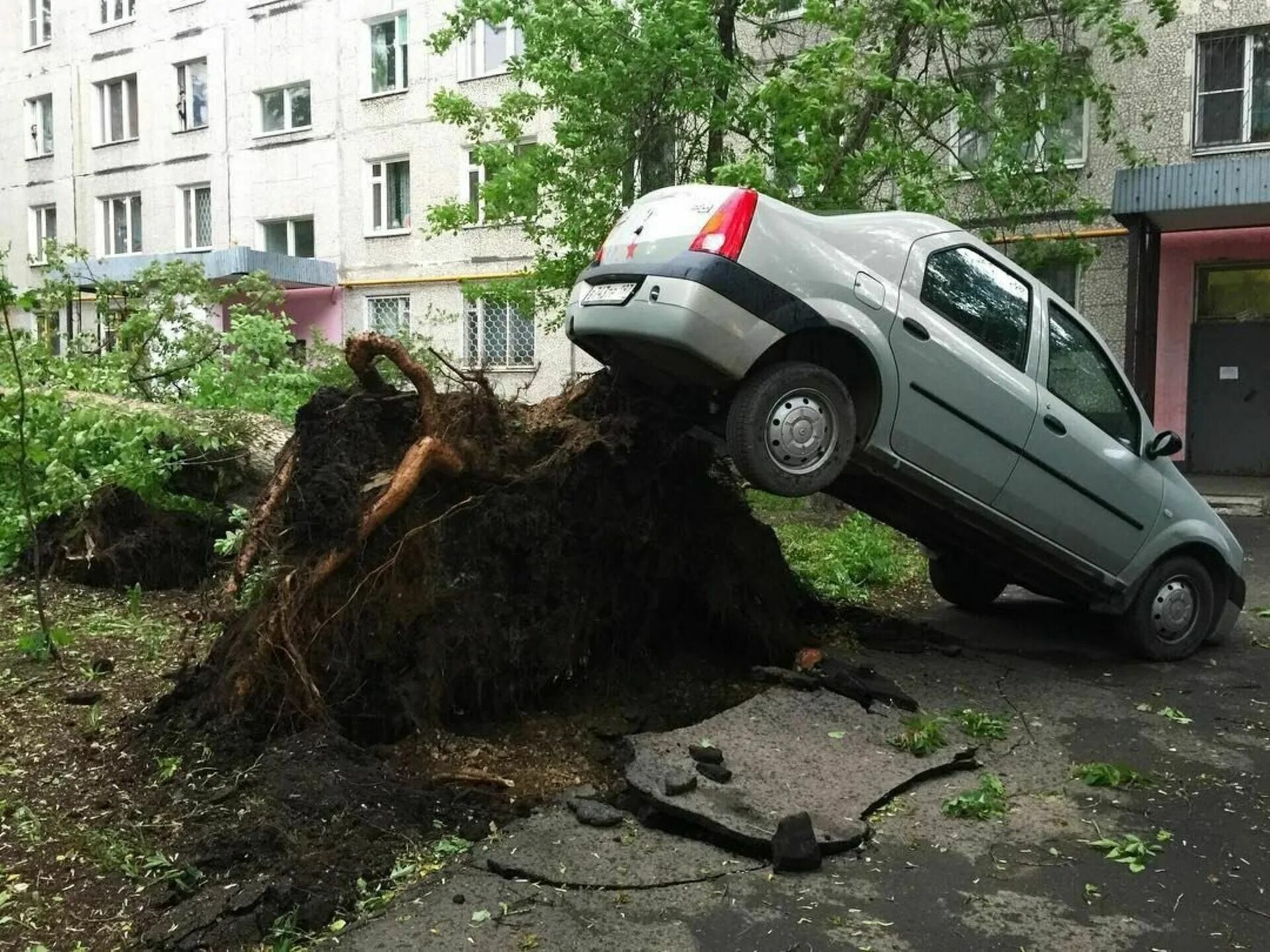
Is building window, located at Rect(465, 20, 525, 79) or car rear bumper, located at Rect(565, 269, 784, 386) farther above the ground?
building window, located at Rect(465, 20, 525, 79)

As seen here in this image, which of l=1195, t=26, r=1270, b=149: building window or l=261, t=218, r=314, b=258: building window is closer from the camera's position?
l=1195, t=26, r=1270, b=149: building window

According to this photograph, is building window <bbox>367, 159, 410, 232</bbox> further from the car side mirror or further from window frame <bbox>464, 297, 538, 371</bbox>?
the car side mirror

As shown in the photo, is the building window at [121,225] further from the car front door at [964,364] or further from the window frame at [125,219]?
the car front door at [964,364]

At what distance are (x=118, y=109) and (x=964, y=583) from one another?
30.2m

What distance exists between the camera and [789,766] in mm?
4594

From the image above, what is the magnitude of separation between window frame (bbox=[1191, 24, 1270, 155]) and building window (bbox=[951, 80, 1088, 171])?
151 cm

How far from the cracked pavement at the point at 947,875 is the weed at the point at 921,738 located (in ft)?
0.26

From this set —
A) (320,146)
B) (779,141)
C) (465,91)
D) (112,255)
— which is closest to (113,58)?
(112,255)

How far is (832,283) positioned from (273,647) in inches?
118

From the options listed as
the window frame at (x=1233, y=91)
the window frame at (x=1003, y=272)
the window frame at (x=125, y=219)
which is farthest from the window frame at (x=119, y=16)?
the window frame at (x=1003, y=272)

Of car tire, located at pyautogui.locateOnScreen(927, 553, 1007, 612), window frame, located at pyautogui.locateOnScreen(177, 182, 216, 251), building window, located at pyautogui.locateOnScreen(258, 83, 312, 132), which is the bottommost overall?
car tire, located at pyautogui.locateOnScreen(927, 553, 1007, 612)

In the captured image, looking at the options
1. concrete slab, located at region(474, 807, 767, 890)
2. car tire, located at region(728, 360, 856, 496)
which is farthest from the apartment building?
concrete slab, located at region(474, 807, 767, 890)

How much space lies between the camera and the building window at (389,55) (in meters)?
24.3

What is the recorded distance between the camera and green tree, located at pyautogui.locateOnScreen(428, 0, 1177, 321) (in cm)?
1064
